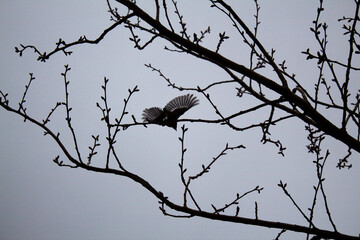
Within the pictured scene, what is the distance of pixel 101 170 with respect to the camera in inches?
63.9

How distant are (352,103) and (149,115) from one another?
325cm

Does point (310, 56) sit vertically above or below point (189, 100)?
below

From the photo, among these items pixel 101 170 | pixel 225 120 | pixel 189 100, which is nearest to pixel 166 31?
pixel 225 120

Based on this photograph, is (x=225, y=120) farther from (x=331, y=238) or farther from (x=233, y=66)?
(x=331, y=238)

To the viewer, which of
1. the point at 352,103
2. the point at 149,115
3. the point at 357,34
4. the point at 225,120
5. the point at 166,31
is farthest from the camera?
the point at 149,115

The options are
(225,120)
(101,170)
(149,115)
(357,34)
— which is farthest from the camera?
(149,115)

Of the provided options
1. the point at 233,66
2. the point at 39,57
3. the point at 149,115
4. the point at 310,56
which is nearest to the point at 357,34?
the point at 310,56

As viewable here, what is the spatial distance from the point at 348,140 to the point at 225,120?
865 millimetres

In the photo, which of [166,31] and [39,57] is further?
[39,57]

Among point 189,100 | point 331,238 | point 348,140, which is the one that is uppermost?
point 189,100

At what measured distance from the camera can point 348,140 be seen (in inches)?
67.6

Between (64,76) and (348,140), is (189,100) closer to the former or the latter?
(64,76)

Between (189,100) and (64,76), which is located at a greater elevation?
(189,100)

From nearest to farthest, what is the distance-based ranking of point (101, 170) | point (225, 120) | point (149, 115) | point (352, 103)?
1. point (101, 170)
2. point (225, 120)
3. point (352, 103)
4. point (149, 115)
